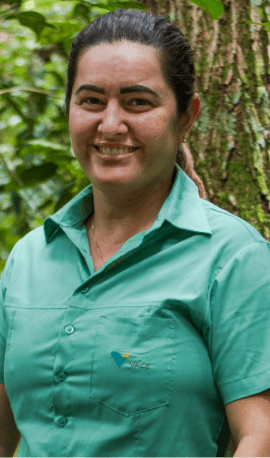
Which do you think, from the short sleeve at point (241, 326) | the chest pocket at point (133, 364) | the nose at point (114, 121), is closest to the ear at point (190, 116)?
the nose at point (114, 121)

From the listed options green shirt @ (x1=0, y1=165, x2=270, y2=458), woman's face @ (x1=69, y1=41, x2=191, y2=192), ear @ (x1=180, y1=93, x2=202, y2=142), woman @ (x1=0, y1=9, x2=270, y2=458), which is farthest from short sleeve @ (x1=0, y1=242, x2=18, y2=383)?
ear @ (x1=180, y1=93, x2=202, y2=142)

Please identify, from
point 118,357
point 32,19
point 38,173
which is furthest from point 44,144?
point 118,357

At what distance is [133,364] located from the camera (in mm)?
1168

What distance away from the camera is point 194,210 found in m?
1.34

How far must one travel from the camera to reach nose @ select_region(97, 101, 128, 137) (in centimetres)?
127

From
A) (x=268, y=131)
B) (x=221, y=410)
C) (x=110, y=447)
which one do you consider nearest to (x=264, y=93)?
(x=268, y=131)

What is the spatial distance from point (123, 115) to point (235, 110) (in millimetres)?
757

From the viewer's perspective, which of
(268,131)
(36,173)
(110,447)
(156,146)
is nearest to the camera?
(110,447)

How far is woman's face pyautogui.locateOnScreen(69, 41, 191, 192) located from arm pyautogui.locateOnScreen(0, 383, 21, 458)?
701 mm

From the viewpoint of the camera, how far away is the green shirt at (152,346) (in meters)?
1.16

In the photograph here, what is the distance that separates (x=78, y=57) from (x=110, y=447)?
982 millimetres

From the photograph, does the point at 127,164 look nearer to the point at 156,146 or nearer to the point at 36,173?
the point at 156,146

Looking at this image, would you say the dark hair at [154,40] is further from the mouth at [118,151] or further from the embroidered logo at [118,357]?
the embroidered logo at [118,357]

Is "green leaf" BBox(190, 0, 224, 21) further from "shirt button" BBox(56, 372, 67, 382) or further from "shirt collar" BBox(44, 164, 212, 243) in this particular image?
"shirt button" BBox(56, 372, 67, 382)
